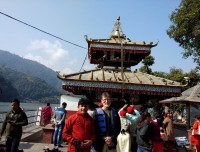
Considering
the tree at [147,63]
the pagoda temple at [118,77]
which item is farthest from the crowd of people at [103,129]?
the tree at [147,63]

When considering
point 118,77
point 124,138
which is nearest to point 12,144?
point 124,138

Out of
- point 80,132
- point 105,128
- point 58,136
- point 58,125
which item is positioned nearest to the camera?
point 80,132

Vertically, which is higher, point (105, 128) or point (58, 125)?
point (105, 128)

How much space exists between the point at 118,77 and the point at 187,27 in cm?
1375

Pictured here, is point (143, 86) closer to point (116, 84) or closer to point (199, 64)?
point (116, 84)

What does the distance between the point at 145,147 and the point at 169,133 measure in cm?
337

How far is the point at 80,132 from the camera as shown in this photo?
5238mm

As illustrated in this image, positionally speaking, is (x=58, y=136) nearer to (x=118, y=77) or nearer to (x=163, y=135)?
(x=118, y=77)

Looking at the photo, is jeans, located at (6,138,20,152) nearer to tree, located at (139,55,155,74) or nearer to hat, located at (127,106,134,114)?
hat, located at (127,106,134,114)

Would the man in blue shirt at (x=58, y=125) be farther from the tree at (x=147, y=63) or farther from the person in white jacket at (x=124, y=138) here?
the tree at (x=147, y=63)

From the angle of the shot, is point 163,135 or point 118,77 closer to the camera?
point 163,135

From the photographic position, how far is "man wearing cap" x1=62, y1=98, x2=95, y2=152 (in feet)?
17.0

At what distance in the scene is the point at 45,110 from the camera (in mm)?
17781

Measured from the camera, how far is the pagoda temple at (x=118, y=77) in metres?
11.2
